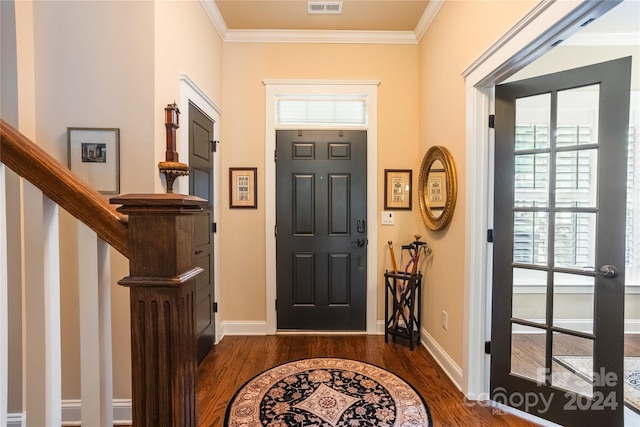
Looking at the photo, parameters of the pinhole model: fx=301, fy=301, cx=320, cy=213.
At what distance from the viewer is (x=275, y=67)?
298 centimetres

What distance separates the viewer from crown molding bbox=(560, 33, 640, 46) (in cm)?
247

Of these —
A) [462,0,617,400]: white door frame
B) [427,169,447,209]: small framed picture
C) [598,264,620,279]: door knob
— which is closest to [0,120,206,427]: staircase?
[462,0,617,400]: white door frame

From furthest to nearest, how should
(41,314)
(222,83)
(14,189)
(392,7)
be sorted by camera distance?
(222,83)
(392,7)
(14,189)
(41,314)

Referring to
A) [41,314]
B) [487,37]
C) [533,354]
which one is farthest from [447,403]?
[487,37]

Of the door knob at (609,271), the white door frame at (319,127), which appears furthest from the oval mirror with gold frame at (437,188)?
the door knob at (609,271)

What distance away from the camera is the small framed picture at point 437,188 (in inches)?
94.3

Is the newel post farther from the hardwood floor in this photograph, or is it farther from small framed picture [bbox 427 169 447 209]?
small framed picture [bbox 427 169 447 209]

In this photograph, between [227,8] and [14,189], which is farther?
[227,8]

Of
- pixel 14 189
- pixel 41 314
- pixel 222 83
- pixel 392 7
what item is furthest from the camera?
pixel 222 83

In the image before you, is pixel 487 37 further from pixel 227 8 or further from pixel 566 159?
pixel 227 8

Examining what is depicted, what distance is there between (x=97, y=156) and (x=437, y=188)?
7.87 ft

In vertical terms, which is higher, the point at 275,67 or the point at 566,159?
the point at 275,67

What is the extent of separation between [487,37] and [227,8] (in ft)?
6.95

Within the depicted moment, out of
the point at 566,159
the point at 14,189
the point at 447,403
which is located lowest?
the point at 447,403
